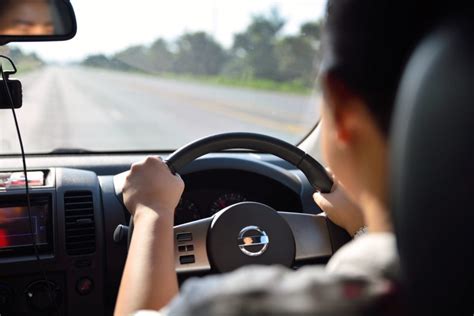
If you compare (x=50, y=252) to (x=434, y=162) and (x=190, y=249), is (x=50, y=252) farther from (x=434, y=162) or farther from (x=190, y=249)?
(x=434, y=162)

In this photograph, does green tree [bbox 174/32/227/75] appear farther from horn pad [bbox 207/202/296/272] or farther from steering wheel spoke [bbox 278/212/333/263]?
horn pad [bbox 207/202/296/272]

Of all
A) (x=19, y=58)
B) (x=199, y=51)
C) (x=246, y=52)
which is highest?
(x=199, y=51)

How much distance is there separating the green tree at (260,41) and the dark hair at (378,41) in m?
9.96

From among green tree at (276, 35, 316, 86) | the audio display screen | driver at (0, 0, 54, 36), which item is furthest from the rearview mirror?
green tree at (276, 35, 316, 86)

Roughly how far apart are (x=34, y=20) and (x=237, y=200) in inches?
55.8

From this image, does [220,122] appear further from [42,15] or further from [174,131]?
[42,15]

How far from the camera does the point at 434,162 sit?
1335 mm

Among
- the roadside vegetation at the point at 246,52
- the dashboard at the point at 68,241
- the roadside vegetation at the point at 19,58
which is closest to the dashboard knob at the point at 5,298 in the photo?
the dashboard at the point at 68,241

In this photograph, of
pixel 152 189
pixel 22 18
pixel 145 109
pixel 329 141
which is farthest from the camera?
pixel 145 109

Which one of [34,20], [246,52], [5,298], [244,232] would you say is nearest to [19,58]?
[34,20]

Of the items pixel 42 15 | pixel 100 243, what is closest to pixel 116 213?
pixel 100 243

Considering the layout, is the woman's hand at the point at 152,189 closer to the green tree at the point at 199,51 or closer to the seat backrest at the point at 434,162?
the seat backrest at the point at 434,162

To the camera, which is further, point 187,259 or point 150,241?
point 187,259

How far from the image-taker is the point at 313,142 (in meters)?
3.95
